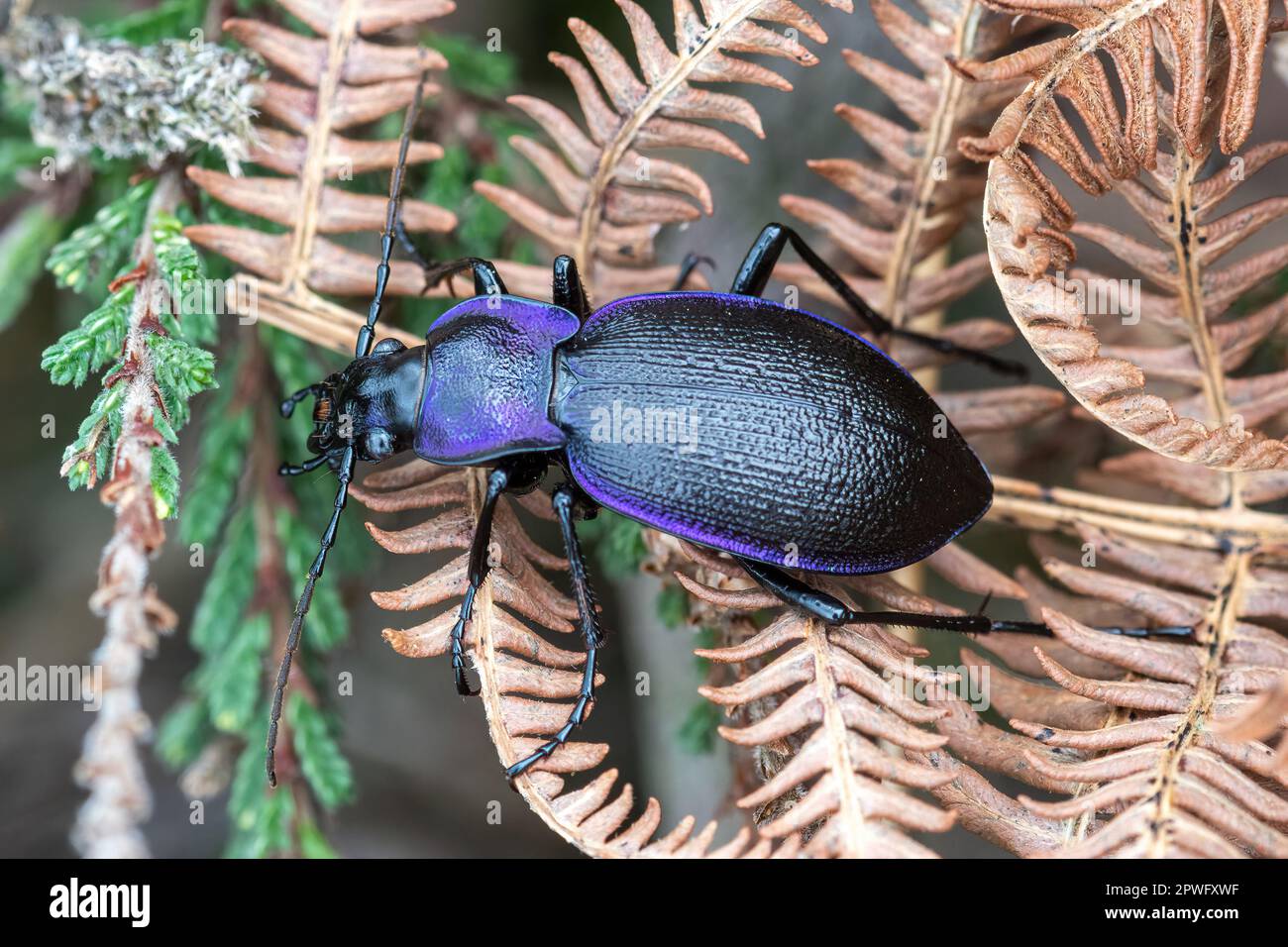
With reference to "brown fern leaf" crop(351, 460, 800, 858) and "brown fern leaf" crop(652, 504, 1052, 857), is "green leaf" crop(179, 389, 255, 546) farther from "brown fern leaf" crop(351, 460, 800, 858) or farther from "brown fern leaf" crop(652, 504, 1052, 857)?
"brown fern leaf" crop(652, 504, 1052, 857)

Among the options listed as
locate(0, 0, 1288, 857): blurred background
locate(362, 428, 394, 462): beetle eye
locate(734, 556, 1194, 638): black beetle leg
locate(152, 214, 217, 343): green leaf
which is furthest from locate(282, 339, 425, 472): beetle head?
locate(734, 556, 1194, 638): black beetle leg

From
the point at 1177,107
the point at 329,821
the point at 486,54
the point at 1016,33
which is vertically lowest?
the point at 329,821

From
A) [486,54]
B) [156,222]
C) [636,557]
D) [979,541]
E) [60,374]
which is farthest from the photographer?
[979,541]

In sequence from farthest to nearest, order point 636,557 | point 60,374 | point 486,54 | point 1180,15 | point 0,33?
point 486,54 < point 0,33 < point 636,557 < point 60,374 < point 1180,15

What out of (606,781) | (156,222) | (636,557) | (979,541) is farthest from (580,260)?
(979,541)

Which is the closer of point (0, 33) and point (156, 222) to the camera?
point (156, 222)

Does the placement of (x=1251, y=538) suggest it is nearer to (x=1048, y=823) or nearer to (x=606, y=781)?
(x=1048, y=823)

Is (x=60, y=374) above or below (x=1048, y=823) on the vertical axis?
above
